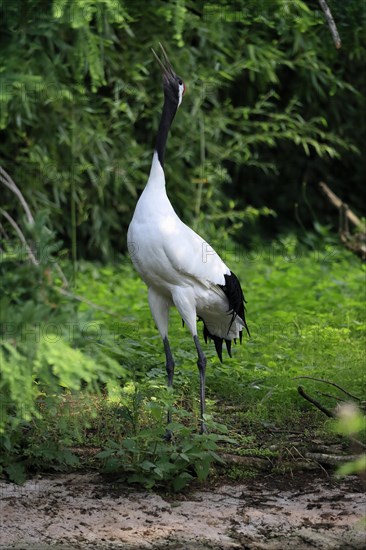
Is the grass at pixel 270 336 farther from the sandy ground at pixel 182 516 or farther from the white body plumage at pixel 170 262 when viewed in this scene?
the sandy ground at pixel 182 516

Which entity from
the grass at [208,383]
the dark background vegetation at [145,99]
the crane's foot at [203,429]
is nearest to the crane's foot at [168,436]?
the grass at [208,383]

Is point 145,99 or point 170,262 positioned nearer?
point 170,262

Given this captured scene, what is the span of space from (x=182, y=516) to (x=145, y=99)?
595 centimetres

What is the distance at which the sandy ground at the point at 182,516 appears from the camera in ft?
13.7

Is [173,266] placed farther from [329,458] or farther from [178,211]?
[178,211]

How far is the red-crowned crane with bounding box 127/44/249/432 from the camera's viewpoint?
522 centimetres

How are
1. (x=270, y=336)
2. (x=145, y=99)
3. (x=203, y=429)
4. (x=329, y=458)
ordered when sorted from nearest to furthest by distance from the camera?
(x=329, y=458) → (x=203, y=429) → (x=270, y=336) → (x=145, y=99)

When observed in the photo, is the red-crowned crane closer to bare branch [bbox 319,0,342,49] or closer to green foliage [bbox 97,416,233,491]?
green foliage [bbox 97,416,233,491]

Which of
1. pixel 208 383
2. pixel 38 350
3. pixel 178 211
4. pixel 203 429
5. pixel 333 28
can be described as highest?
pixel 333 28

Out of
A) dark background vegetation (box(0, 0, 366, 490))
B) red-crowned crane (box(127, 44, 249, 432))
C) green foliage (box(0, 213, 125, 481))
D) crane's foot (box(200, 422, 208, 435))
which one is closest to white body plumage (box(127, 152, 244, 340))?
red-crowned crane (box(127, 44, 249, 432))

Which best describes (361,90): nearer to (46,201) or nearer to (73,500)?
(46,201)

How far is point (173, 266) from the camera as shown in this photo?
5.27 m

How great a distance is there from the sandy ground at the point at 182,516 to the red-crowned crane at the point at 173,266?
0.59 metres

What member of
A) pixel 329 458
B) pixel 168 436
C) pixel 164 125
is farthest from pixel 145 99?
pixel 329 458
